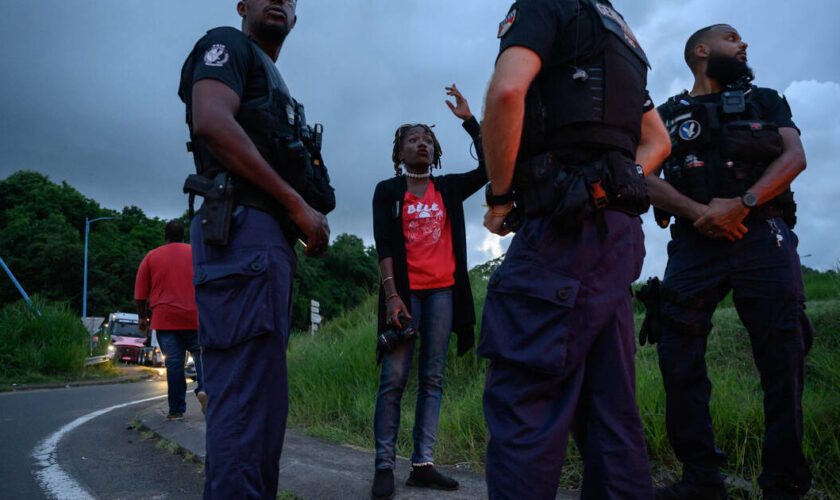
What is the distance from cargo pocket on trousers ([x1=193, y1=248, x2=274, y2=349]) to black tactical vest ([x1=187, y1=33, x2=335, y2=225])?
0.77ft

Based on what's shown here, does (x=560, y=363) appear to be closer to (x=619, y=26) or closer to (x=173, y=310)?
(x=619, y=26)

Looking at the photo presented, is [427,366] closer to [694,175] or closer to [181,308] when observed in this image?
[694,175]

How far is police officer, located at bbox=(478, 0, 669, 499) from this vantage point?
1.53 meters

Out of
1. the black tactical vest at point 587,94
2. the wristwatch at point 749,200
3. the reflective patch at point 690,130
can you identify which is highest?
the reflective patch at point 690,130

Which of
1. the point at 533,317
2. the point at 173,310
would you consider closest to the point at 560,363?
the point at 533,317

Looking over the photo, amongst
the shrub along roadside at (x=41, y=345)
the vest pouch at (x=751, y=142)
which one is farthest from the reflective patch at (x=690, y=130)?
the shrub along roadside at (x=41, y=345)

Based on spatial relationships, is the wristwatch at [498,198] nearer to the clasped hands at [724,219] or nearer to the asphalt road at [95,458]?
the clasped hands at [724,219]

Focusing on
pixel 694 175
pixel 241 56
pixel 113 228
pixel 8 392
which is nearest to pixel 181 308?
pixel 241 56

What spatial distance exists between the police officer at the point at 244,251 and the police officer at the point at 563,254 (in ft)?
2.27

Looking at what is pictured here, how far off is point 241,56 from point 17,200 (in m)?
59.3

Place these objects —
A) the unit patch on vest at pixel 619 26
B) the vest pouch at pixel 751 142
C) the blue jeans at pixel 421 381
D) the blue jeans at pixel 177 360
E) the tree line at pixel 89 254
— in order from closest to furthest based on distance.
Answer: the unit patch on vest at pixel 619 26 → the vest pouch at pixel 751 142 → the blue jeans at pixel 421 381 → the blue jeans at pixel 177 360 → the tree line at pixel 89 254

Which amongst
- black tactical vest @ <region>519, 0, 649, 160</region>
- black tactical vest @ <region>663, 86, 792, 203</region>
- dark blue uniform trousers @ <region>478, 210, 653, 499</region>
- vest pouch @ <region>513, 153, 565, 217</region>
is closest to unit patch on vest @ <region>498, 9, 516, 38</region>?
black tactical vest @ <region>519, 0, 649, 160</region>

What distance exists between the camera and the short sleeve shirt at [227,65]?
76.3 inches

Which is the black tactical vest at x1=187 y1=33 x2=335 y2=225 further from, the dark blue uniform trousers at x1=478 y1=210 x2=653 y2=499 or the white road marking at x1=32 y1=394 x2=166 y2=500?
the white road marking at x1=32 y1=394 x2=166 y2=500
